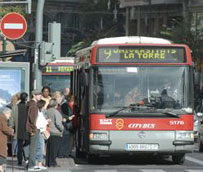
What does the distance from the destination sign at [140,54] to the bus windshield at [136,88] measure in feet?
0.86

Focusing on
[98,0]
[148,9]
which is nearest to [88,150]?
[148,9]

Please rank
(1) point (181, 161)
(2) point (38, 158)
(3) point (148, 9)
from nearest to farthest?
(2) point (38, 158) → (1) point (181, 161) → (3) point (148, 9)

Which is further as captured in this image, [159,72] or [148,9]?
[148,9]

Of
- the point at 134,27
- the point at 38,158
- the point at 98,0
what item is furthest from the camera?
the point at 98,0

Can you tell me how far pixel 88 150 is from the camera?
72.1 feet

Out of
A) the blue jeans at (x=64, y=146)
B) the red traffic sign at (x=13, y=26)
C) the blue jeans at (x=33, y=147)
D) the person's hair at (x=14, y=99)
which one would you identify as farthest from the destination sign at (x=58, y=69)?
the blue jeans at (x=33, y=147)

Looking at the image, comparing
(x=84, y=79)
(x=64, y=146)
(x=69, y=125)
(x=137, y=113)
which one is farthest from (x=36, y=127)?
(x=64, y=146)

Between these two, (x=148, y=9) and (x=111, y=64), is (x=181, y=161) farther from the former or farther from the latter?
(x=148, y=9)

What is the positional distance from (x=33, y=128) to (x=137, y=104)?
261 centimetres

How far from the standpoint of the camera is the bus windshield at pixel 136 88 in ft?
71.1

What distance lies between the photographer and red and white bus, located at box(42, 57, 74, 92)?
133 ft

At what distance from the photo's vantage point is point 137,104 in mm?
21672

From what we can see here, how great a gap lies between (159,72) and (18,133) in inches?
138

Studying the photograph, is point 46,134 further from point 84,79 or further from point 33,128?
point 84,79
